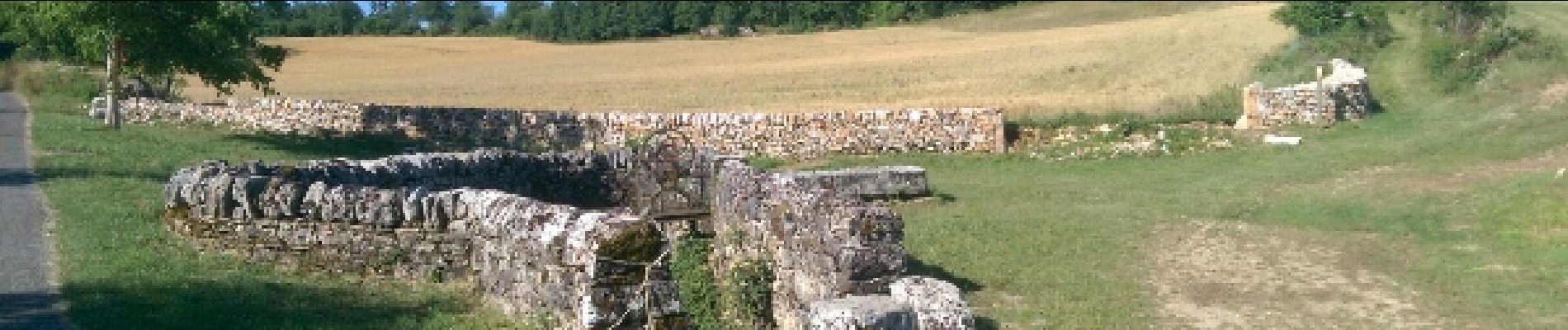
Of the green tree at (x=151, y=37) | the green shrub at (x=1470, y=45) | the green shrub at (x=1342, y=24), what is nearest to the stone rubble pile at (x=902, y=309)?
the green tree at (x=151, y=37)

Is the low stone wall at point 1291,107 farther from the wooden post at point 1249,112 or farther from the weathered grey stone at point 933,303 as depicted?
the weathered grey stone at point 933,303

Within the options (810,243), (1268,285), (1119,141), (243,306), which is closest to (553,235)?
(243,306)

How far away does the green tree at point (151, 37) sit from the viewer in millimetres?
18047

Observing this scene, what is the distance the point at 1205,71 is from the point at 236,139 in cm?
2520

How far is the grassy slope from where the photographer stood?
1464 centimetres

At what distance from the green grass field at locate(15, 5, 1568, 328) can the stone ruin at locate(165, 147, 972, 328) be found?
0.91 ft

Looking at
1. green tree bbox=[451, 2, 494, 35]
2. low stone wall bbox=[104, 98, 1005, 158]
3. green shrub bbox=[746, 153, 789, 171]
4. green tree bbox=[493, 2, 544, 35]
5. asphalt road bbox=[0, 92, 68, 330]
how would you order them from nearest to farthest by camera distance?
asphalt road bbox=[0, 92, 68, 330] → green shrub bbox=[746, 153, 789, 171] → low stone wall bbox=[104, 98, 1005, 158] → green tree bbox=[493, 2, 544, 35] → green tree bbox=[451, 2, 494, 35]

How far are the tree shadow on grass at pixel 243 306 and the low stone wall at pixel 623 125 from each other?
16537 mm

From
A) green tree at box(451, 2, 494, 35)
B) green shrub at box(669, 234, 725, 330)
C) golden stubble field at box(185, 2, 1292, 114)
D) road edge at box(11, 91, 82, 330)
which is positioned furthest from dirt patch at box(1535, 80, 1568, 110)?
green tree at box(451, 2, 494, 35)

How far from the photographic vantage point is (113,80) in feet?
80.0

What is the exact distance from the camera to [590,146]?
28.7 meters

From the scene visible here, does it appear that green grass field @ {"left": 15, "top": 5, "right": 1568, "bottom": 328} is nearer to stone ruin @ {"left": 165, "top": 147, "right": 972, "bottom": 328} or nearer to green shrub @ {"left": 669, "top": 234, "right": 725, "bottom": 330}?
stone ruin @ {"left": 165, "top": 147, "right": 972, "bottom": 328}

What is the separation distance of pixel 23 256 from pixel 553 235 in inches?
210

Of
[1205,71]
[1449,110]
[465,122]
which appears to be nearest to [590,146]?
[465,122]
